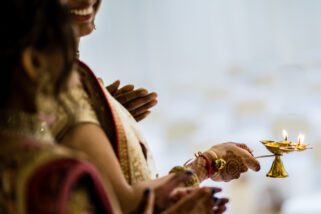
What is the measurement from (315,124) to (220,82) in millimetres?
452

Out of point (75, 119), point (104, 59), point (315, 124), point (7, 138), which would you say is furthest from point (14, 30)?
point (315, 124)

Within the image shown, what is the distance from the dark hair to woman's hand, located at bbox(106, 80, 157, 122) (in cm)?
71

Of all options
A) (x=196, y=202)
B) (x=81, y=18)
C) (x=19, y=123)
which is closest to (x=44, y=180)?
(x=19, y=123)

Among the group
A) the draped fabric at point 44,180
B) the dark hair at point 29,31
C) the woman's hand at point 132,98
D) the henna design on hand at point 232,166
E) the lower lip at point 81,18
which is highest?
the lower lip at point 81,18

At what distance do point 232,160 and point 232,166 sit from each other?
0.05 feet

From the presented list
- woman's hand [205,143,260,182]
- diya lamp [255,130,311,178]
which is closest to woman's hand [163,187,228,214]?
woman's hand [205,143,260,182]

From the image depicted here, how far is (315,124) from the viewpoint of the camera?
100 inches

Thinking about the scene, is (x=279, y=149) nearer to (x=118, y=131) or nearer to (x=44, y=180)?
(x=118, y=131)

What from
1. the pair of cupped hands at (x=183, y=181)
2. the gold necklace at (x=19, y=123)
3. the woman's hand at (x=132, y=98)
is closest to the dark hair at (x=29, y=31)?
the gold necklace at (x=19, y=123)

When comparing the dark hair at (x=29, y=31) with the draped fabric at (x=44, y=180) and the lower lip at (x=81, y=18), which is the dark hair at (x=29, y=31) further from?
the lower lip at (x=81, y=18)

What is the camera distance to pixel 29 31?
0.75 metres

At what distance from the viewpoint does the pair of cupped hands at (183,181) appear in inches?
40.9

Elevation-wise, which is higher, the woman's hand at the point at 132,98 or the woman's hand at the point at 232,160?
the woman's hand at the point at 132,98

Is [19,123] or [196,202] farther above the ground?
[19,123]
